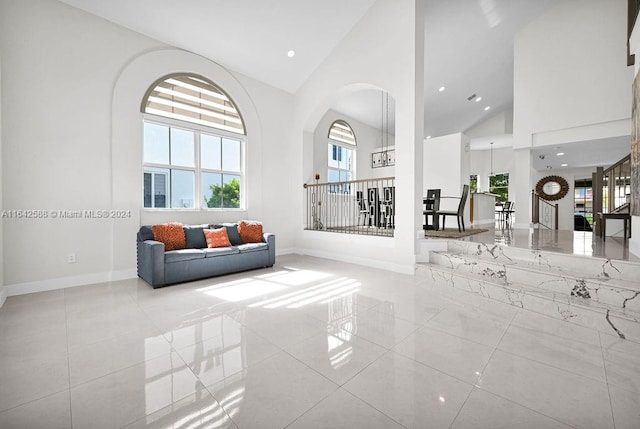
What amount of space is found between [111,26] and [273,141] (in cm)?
317

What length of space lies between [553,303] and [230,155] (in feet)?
17.9

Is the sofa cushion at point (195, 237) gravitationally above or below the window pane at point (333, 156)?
below

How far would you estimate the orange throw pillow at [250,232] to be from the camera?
4.97 meters

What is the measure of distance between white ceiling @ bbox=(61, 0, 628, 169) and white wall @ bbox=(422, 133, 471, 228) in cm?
154

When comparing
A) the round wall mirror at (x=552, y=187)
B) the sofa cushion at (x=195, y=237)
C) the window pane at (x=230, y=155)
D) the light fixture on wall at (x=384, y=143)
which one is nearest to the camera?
the sofa cushion at (x=195, y=237)

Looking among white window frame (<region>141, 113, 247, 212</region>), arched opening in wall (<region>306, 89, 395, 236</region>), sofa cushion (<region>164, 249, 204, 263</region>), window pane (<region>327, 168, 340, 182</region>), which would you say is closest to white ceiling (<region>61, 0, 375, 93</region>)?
white window frame (<region>141, 113, 247, 212</region>)

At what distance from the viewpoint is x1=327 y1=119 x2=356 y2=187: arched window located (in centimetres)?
805

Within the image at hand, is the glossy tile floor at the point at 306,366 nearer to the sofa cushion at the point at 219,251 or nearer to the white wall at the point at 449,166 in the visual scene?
the sofa cushion at the point at 219,251

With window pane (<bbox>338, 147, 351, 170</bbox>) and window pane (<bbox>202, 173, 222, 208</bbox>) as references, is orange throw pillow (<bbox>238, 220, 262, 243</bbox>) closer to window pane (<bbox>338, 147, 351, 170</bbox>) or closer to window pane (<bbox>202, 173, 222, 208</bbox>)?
window pane (<bbox>202, 173, 222, 208</bbox>)

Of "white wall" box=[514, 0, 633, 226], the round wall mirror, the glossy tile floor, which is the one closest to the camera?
the glossy tile floor

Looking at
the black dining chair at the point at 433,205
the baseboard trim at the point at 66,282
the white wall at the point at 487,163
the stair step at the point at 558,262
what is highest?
the white wall at the point at 487,163

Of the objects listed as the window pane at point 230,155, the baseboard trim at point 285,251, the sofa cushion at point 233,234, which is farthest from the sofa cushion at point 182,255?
the baseboard trim at point 285,251

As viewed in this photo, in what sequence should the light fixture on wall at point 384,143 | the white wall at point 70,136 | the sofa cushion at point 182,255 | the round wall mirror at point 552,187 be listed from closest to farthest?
the white wall at point 70,136
the sofa cushion at point 182,255
the light fixture on wall at point 384,143
the round wall mirror at point 552,187

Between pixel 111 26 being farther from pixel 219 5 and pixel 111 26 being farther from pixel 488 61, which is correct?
pixel 488 61
